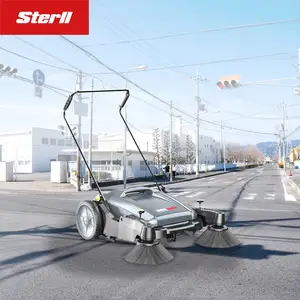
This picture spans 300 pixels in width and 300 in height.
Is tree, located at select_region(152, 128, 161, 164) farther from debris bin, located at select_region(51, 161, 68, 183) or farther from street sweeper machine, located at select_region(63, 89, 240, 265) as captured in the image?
street sweeper machine, located at select_region(63, 89, 240, 265)

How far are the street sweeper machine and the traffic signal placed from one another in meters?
13.6

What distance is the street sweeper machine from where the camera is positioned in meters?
5.08

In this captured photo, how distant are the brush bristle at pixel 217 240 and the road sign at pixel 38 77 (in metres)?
16.6

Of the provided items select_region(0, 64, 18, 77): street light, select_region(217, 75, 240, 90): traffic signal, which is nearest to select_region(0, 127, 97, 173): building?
select_region(0, 64, 18, 77): street light

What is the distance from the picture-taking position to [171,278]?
4.45 metres

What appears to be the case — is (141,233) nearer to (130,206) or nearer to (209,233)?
(130,206)

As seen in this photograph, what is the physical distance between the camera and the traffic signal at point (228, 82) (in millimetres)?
18748

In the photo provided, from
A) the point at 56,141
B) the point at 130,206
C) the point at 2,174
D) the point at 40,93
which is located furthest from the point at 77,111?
the point at 56,141

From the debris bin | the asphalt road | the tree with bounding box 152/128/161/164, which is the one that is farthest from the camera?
the tree with bounding box 152/128/161/164

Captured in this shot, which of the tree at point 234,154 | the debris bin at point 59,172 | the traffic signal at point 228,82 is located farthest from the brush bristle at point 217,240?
the tree at point 234,154

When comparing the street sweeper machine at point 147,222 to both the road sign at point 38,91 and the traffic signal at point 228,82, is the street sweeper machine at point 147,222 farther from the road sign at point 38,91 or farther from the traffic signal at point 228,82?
the road sign at point 38,91

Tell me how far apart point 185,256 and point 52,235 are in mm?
3203

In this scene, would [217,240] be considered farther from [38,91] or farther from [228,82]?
[38,91]

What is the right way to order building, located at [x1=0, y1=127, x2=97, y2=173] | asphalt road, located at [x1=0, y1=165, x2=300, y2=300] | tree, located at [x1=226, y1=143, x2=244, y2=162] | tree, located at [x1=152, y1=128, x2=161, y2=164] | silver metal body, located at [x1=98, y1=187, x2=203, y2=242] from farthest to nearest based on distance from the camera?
tree, located at [x1=226, y1=143, x2=244, y2=162], building, located at [x1=0, y1=127, x2=97, y2=173], tree, located at [x1=152, y1=128, x2=161, y2=164], silver metal body, located at [x1=98, y1=187, x2=203, y2=242], asphalt road, located at [x1=0, y1=165, x2=300, y2=300]
